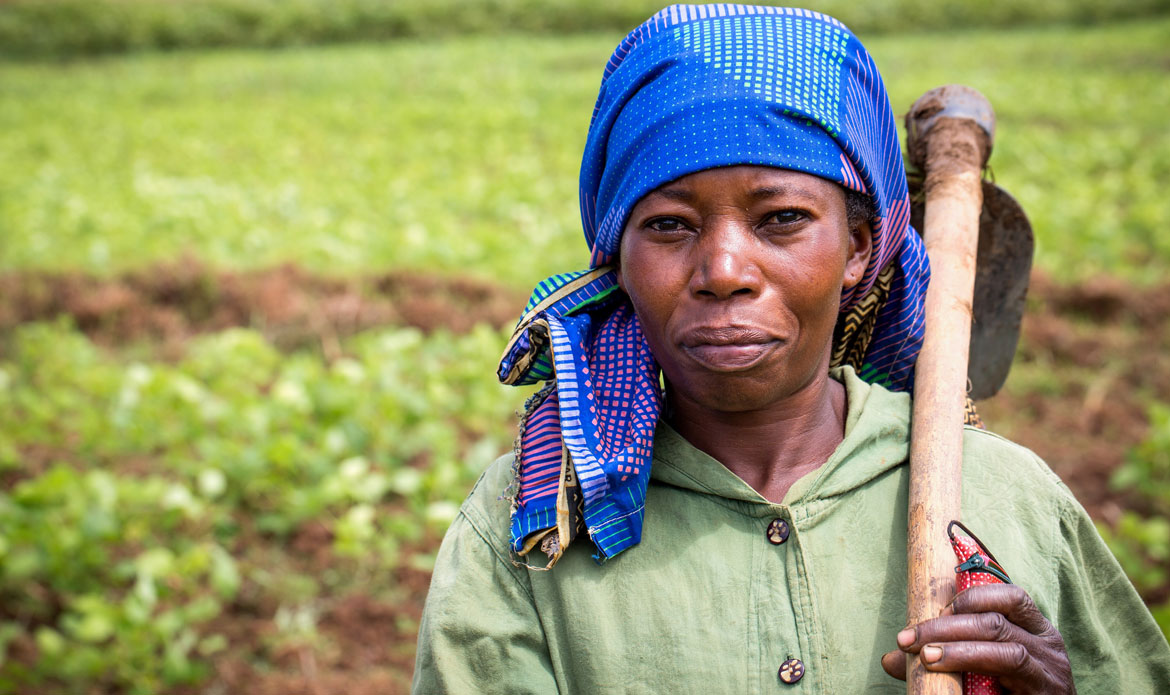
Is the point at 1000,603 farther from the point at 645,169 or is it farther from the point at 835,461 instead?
the point at 645,169

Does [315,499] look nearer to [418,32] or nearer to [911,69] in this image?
[911,69]

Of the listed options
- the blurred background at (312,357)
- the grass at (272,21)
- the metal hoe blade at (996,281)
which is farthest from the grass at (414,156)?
the grass at (272,21)

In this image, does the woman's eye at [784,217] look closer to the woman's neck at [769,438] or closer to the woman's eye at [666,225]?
the woman's eye at [666,225]

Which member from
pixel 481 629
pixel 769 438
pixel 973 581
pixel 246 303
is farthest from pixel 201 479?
pixel 973 581

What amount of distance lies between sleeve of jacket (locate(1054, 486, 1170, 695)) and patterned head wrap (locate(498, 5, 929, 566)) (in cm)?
47

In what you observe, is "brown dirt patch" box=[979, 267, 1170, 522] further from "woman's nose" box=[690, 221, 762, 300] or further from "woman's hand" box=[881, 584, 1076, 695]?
"woman's nose" box=[690, 221, 762, 300]

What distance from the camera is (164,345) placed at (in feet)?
18.6

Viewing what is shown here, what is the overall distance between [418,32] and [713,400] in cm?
2529

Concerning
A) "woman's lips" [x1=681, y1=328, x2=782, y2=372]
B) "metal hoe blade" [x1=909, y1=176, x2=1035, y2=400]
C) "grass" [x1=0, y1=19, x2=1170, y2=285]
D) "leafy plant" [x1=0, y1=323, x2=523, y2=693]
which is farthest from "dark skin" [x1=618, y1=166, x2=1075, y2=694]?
"grass" [x1=0, y1=19, x2=1170, y2=285]

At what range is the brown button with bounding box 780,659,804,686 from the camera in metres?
1.32

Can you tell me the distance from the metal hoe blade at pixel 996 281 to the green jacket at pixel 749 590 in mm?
523

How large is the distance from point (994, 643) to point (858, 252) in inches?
22.4

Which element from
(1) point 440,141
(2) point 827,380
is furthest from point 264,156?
(2) point 827,380

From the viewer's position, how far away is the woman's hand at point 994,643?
1187mm
